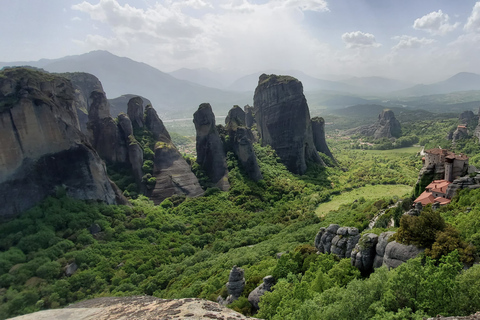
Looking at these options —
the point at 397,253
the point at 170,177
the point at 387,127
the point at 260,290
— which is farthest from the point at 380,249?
the point at 387,127

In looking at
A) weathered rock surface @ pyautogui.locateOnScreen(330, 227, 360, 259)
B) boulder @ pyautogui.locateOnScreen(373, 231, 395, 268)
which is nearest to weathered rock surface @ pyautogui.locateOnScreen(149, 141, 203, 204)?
weathered rock surface @ pyautogui.locateOnScreen(330, 227, 360, 259)

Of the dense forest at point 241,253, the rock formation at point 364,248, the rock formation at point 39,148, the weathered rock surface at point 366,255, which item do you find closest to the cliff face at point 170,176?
the dense forest at point 241,253

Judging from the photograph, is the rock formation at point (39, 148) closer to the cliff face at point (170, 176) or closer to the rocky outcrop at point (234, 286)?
the cliff face at point (170, 176)

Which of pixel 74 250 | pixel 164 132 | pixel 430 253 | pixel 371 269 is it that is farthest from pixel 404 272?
pixel 164 132

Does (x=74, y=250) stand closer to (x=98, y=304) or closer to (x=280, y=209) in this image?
(x=98, y=304)

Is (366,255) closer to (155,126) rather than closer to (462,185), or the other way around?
(462,185)

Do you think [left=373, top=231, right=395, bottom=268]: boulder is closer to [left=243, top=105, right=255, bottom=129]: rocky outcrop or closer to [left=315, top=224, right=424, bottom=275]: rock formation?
[left=315, top=224, right=424, bottom=275]: rock formation
